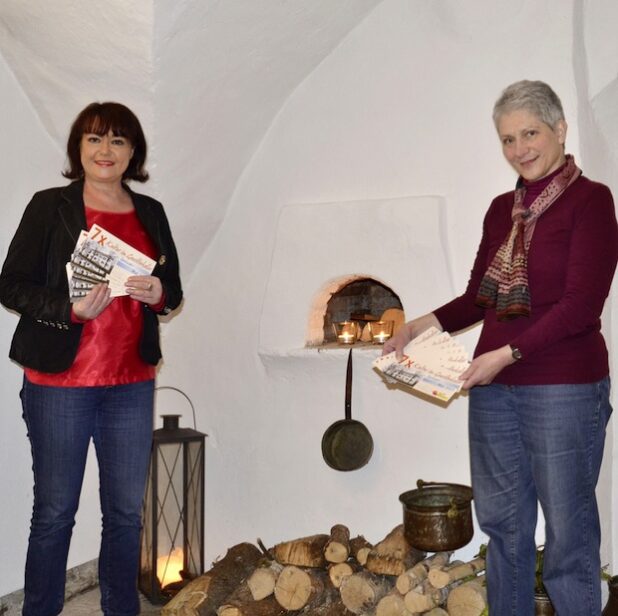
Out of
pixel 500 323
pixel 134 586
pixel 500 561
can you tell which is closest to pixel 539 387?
pixel 500 323

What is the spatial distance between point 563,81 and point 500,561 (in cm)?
176

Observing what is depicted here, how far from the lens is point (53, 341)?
7.81 feet

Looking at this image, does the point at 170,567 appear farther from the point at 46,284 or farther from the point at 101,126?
the point at 101,126

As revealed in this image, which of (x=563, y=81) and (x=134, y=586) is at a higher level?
(x=563, y=81)

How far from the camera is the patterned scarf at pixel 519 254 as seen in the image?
6.75 ft

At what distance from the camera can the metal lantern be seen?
3.27m

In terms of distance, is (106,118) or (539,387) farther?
(106,118)

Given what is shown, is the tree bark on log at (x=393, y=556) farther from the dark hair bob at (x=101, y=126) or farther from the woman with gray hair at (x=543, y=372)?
the dark hair bob at (x=101, y=126)

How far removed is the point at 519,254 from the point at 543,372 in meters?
0.31

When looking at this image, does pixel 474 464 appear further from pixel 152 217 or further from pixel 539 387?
pixel 152 217

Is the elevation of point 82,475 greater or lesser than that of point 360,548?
greater

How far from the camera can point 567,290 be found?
1983 mm

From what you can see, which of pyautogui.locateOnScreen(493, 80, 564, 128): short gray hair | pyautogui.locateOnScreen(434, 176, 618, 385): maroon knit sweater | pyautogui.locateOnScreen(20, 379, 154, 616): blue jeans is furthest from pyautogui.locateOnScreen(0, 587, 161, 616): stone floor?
pyautogui.locateOnScreen(493, 80, 564, 128): short gray hair

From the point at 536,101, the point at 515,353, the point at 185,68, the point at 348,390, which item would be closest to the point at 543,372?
the point at 515,353
